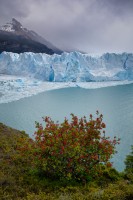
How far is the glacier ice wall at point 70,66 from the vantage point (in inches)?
2222

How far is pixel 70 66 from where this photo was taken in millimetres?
55781

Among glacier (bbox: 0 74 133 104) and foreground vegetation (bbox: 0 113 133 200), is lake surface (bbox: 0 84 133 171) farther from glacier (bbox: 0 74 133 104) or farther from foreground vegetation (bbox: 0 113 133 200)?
foreground vegetation (bbox: 0 113 133 200)

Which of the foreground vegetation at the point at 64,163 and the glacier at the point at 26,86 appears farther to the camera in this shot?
the glacier at the point at 26,86

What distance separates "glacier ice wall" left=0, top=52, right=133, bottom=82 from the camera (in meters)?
56.4

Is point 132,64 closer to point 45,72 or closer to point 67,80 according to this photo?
point 67,80

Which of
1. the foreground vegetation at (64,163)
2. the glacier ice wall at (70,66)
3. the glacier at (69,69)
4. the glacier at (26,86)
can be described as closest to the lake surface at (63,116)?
the glacier at (26,86)

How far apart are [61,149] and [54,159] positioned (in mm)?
405

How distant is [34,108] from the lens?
109ft

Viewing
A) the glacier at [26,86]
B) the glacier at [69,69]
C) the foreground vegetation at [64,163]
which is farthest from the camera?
the glacier at [69,69]

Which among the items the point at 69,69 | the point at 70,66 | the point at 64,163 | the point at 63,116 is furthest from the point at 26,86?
the point at 64,163

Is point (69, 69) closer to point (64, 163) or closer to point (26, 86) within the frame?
point (26, 86)

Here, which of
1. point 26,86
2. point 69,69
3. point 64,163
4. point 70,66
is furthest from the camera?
point 69,69

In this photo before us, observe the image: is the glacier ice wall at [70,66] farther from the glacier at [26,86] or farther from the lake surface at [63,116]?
the lake surface at [63,116]

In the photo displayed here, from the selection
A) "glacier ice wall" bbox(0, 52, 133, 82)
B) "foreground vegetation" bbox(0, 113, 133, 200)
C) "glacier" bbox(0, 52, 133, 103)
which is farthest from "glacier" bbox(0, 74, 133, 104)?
"foreground vegetation" bbox(0, 113, 133, 200)
